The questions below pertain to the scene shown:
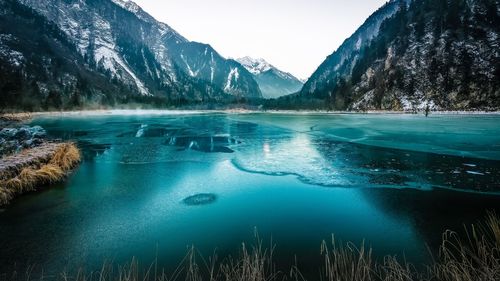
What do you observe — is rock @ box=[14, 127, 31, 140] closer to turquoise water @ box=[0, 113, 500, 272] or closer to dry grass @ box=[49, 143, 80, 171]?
dry grass @ box=[49, 143, 80, 171]

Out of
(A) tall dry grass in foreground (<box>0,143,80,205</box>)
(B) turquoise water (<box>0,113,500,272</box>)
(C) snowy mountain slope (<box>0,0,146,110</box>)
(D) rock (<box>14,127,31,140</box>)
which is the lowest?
(B) turquoise water (<box>0,113,500,272</box>)

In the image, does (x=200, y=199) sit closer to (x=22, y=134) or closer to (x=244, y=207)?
(x=244, y=207)

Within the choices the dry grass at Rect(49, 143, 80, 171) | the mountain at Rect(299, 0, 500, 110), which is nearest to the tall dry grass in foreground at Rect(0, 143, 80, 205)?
the dry grass at Rect(49, 143, 80, 171)

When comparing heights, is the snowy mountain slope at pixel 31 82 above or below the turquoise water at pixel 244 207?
above

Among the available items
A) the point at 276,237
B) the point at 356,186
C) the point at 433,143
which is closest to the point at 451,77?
the point at 433,143

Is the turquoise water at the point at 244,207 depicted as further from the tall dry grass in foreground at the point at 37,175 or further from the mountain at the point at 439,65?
the mountain at the point at 439,65

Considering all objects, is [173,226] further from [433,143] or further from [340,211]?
[433,143]

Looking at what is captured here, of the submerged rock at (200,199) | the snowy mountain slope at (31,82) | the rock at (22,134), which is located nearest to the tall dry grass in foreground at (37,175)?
the submerged rock at (200,199)

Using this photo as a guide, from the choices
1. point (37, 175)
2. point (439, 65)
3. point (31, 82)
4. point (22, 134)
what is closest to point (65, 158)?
point (37, 175)
